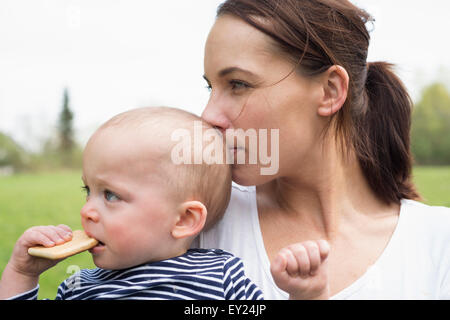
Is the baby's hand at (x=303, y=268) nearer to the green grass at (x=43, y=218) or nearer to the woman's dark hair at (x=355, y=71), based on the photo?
the woman's dark hair at (x=355, y=71)

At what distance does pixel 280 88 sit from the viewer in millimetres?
1453

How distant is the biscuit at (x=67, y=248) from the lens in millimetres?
1258

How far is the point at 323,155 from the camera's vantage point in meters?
1.69

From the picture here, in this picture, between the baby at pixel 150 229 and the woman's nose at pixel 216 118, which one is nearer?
the baby at pixel 150 229

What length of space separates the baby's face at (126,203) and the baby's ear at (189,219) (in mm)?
24

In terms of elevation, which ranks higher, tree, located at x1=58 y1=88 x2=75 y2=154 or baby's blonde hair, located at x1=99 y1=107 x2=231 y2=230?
tree, located at x1=58 y1=88 x2=75 y2=154

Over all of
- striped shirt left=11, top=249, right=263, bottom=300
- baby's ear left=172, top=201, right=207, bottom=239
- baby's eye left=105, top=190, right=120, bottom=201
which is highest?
baby's eye left=105, top=190, right=120, bottom=201

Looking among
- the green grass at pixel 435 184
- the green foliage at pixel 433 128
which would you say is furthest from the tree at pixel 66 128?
the green grass at pixel 435 184

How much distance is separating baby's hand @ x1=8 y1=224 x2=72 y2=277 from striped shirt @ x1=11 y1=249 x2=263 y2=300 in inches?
3.4

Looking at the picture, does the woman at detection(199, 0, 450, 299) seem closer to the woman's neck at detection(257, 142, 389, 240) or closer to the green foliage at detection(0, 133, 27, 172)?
the woman's neck at detection(257, 142, 389, 240)

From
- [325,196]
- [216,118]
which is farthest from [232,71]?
[325,196]

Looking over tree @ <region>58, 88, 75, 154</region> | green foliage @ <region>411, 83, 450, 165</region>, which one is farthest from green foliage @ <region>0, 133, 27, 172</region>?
green foliage @ <region>411, 83, 450, 165</region>

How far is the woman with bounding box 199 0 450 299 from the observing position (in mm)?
1458

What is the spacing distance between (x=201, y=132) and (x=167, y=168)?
18 centimetres
